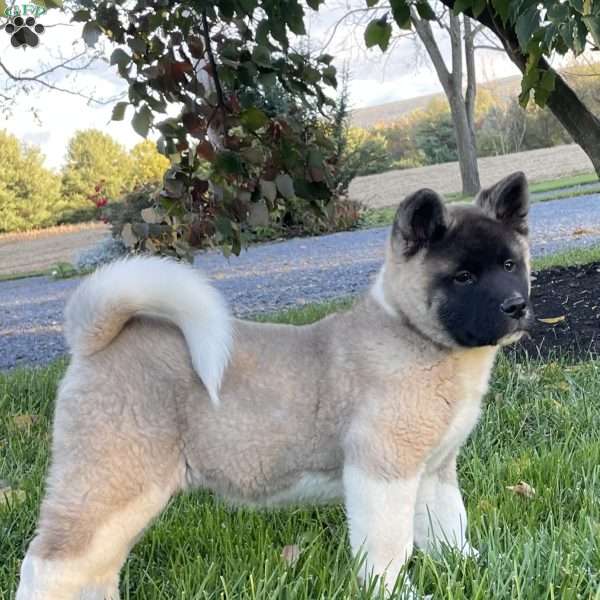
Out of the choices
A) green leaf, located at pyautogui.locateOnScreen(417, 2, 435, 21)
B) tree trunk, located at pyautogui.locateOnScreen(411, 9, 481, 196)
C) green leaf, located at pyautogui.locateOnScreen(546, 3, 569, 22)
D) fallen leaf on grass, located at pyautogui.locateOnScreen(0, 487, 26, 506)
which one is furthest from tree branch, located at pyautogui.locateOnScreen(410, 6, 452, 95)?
fallen leaf on grass, located at pyautogui.locateOnScreen(0, 487, 26, 506)

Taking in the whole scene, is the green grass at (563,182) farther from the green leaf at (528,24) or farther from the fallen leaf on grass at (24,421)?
the green leaf at (528,24)

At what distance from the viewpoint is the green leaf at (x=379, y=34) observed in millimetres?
3699

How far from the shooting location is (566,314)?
5.97 metres

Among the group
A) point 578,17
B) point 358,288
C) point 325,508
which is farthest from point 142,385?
A: point 358,288

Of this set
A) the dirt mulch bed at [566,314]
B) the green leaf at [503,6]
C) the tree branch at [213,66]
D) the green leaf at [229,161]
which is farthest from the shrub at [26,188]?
the green leaf at [503,6]

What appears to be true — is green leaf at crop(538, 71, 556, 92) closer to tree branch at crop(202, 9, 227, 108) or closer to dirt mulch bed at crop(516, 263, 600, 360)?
tree branch at crop(202, 9, 227, 108)

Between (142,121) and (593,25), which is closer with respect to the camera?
(593,25)

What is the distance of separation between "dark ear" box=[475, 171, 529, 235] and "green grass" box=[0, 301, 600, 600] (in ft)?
3.34

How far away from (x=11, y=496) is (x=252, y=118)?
208cm

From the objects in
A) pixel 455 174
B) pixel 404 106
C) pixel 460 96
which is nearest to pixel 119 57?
pixel 460 96

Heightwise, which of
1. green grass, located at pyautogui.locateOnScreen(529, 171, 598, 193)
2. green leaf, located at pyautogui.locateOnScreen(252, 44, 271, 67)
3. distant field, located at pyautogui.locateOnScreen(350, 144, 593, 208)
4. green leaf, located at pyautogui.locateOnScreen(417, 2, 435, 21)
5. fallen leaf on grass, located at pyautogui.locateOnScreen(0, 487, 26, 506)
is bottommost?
green grass, located at pyautogui.locateOnScreen(529, 171, 598, 193)

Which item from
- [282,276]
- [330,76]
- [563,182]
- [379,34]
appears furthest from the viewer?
[563,182]

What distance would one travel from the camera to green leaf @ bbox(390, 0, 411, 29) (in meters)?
3.57

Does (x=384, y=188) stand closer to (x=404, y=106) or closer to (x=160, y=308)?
(x=404, y=106)
